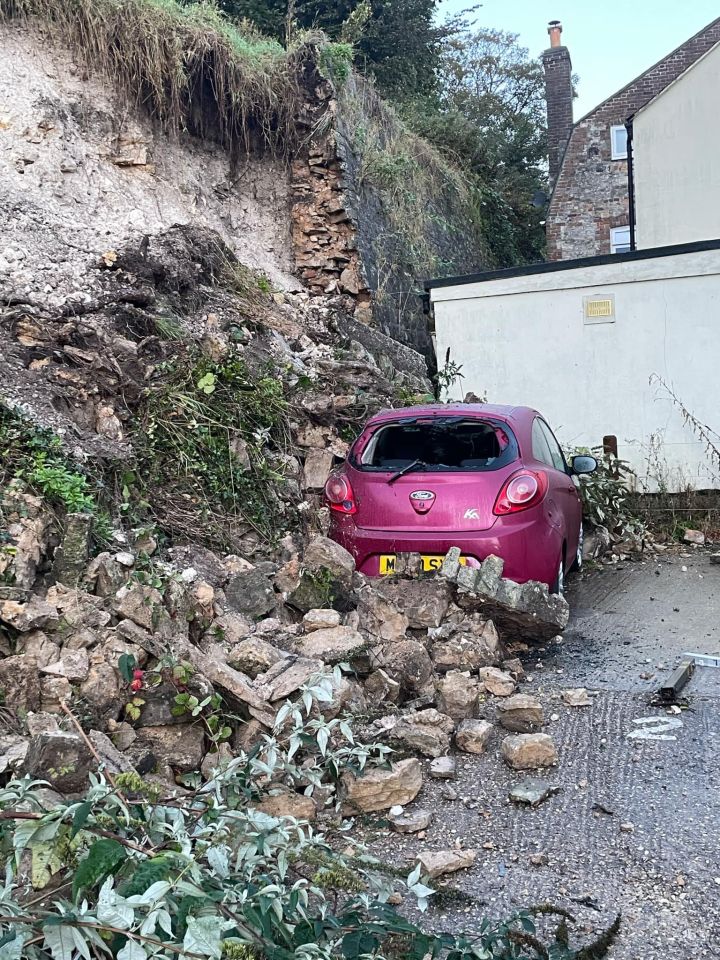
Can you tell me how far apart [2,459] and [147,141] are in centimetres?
687

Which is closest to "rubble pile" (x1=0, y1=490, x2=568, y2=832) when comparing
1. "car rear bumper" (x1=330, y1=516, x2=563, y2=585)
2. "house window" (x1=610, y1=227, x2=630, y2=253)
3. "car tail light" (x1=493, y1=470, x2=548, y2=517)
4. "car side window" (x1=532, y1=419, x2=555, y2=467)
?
"car rear bumper" (x1=330, y1=516, x2=563, y2=585)

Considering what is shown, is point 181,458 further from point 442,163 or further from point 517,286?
point 442,163

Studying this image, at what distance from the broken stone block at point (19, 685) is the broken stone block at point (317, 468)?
3736 mm

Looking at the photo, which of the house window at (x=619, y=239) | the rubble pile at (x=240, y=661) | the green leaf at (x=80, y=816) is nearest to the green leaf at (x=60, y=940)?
the green leaf at (x=80, y=816)

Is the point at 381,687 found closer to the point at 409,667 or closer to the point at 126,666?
the point at 409,667

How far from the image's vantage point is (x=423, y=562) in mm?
5832

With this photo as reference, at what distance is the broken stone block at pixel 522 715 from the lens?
14.6 feet

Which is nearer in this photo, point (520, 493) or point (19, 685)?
point (19, 685)

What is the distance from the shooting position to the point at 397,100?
63.7 ft

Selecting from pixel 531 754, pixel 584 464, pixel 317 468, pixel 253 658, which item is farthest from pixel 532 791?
pixel 584 464

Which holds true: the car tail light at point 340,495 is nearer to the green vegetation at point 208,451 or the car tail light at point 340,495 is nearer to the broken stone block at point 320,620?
the green vegetation at point 208,451

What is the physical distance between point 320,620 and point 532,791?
67.1 inches

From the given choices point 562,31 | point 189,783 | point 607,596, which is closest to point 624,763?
point 189,783

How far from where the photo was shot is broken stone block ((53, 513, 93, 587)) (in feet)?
A: 15.8
